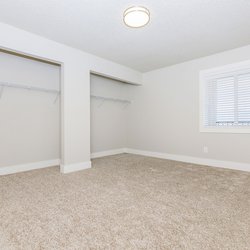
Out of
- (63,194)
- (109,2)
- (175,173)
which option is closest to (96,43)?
(109,2)

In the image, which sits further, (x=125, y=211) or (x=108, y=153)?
(x=108, y=153)

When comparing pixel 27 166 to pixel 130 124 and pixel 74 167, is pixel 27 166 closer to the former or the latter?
pixel 74 167

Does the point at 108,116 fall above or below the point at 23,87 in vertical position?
below

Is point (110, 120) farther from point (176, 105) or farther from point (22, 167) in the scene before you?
point (22, 167)

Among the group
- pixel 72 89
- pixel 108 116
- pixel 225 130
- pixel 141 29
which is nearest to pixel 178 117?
pixel 225 130

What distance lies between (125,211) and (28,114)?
104 inches

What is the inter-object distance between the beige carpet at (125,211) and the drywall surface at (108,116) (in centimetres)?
165

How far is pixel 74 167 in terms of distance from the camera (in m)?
3.29

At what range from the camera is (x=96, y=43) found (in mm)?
3068

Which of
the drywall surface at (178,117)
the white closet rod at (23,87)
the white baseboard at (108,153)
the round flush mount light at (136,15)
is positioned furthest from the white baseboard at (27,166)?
the round flush mount light at (136,15)

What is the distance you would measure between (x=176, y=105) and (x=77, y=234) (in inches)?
135

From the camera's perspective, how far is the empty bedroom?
5.10 ft

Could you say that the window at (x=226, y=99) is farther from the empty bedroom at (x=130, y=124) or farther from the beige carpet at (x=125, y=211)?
the beige carpet at (x=125, y=211)

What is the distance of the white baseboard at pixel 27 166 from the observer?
3098mm
